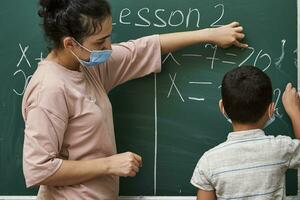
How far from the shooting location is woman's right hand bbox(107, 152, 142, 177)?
1.58 m

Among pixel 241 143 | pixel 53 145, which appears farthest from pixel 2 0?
pixel 241 143

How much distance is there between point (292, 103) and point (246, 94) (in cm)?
36

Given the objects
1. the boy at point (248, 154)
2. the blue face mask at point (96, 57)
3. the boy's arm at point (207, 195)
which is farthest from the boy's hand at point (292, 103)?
the blue face mask at point (96, 57)

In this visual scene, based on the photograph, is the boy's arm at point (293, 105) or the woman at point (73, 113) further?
the boy's arm at point (293, 105)

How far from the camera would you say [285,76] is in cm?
185

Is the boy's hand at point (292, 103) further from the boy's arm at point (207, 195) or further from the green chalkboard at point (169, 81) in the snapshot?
the boy's arm at point (207, 195)

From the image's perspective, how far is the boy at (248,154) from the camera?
1498mm

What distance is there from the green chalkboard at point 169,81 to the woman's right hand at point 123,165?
12.2 inches

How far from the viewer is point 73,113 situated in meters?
1.58

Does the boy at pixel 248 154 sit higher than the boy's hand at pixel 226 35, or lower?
lower

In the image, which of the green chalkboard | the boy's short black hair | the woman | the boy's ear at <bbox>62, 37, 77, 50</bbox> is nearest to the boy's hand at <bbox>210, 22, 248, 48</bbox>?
the green chalkboard

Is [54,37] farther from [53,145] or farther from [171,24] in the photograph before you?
[171,24]

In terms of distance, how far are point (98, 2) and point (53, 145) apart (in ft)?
1.63

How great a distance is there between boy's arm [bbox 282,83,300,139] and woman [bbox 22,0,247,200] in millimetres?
605
